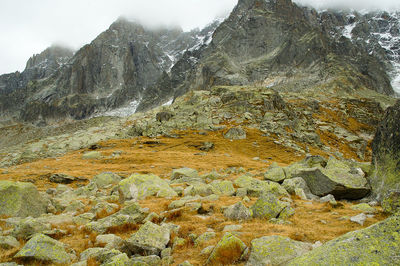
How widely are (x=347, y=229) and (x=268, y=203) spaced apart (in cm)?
267

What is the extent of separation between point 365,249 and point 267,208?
512cm

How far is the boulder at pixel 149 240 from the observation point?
258 inches

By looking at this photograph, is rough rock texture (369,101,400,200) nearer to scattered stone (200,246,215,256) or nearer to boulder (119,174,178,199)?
scattered stone (200,246,215,256)

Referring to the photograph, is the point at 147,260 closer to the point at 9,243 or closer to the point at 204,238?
the point at 204,238

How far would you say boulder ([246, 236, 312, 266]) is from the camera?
5.26 m

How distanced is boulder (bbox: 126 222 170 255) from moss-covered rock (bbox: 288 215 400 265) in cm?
383

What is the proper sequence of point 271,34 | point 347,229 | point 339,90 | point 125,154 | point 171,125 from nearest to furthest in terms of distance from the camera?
point 347,229 → point 125,154 → point 171,125 → point 339,90 → point 271,34

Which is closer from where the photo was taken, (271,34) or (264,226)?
(264,226)

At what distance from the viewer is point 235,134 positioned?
48719 mm

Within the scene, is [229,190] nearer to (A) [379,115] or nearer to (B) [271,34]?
(A) [379,115]

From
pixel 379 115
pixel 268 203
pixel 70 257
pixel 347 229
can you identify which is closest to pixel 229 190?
pixel 268 203

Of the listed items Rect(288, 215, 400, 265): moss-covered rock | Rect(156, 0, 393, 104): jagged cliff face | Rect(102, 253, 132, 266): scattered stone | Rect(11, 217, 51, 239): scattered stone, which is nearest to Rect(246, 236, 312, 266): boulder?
Rect(288, 215, 400, 265): moss-covered rock

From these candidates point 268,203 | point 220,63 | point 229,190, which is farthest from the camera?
point 220,63

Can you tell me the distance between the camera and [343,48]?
187 metres
